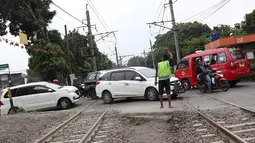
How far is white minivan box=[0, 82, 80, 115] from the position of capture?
1677 cm

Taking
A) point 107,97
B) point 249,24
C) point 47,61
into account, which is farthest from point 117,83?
point 249,24

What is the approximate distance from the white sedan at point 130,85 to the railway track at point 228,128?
5.84m

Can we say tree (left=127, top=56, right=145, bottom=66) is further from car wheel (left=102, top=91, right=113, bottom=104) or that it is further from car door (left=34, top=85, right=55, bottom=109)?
car wheel (left=102, top=91, right=113, bottom=104)

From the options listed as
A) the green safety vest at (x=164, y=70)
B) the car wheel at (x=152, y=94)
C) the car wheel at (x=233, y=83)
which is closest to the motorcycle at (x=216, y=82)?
the car wheel at (x=233, y=83)

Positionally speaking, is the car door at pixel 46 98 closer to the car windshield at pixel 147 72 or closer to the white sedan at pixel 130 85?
the white sedan at pixel 130 85

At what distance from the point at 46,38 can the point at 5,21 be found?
4.31 metres

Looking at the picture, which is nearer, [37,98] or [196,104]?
[196,104]

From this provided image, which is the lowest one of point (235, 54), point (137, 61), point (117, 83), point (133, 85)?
point (133, 85)

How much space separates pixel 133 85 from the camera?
15531 millimetres

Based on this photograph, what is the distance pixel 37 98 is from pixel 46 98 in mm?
459

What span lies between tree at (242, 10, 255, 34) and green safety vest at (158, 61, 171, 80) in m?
44.8

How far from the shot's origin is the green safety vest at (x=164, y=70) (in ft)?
38.3

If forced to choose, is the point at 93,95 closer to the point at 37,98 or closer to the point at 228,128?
the point at 37,98

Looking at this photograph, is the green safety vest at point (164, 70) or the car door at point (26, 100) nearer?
Result: the green safety vest at point (164, 70)
